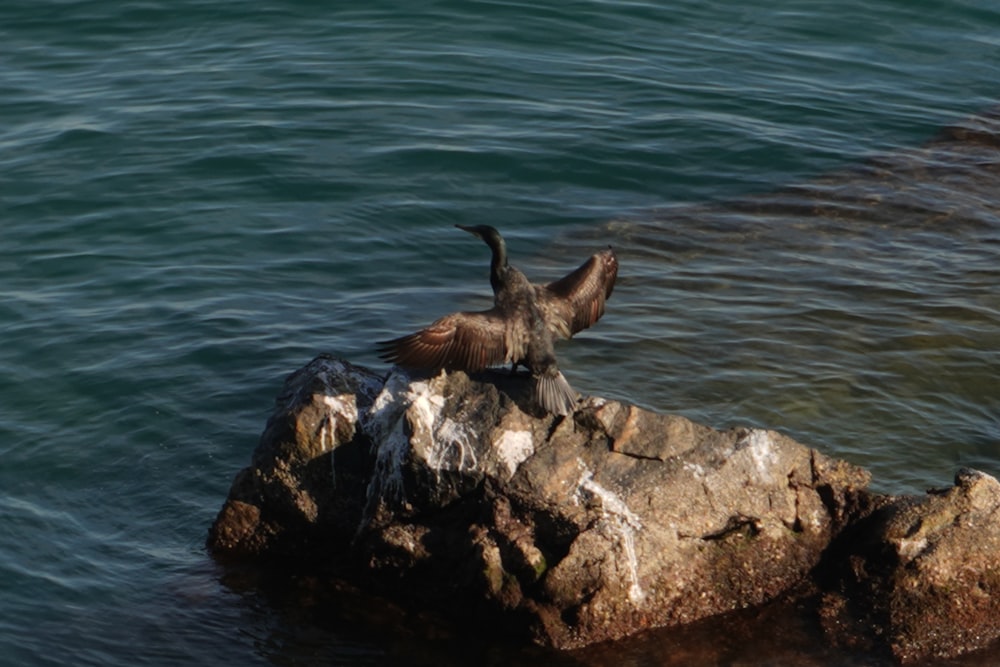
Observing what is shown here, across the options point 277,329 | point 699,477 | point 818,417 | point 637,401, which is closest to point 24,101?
point 277,329

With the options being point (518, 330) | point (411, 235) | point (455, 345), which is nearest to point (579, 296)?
point (518, 330)

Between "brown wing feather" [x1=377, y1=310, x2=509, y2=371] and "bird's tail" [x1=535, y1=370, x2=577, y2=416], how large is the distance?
0.37 meters

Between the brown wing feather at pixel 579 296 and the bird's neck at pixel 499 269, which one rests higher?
the bird's neck at pixel 499 269

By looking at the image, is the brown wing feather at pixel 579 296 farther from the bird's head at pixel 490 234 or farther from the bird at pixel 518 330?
the bird's head at pixel 490 234

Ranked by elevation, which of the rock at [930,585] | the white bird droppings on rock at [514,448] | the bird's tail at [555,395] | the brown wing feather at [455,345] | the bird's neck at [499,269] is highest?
the bird's neck at [499,269]

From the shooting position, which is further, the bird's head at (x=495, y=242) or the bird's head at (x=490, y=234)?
the bird's head at (x=490, y=234)

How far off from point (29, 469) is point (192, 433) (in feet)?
3.33

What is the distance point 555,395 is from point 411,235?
561 centimetres

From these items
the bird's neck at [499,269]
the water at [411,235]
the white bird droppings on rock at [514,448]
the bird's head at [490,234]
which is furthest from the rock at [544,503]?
the bird's head at [490,234]

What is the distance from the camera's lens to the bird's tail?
22.6 feet

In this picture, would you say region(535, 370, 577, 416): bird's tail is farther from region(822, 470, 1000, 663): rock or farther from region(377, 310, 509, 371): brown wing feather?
region(822, 470, 1000, 663): rock

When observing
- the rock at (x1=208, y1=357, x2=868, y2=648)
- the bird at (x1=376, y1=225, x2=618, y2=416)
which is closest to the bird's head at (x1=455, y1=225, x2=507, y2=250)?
the bird at (x1=376, y1=225, x2=618, y2=416)

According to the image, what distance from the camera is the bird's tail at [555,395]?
22.6 feet

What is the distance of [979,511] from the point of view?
6.77 metres
